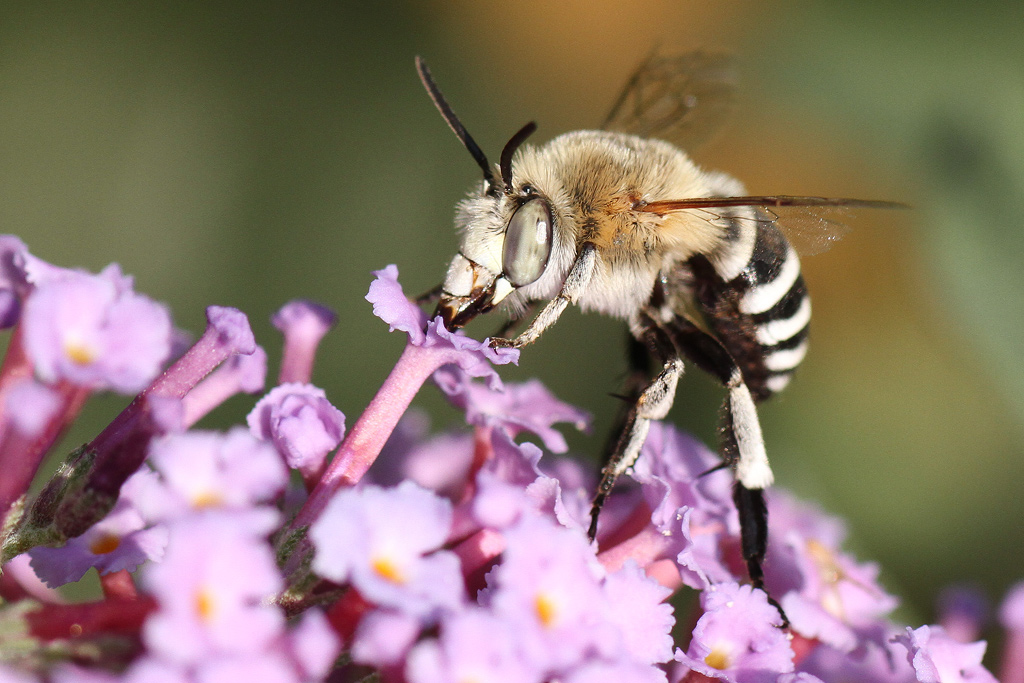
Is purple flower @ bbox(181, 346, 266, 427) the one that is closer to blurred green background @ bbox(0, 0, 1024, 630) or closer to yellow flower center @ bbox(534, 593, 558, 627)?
yellow flower center @ bbox(534, 593, 558, 627)

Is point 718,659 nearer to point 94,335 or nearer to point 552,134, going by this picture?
point 94,335

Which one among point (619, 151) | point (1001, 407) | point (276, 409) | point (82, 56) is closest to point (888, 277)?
point (1001, 407)

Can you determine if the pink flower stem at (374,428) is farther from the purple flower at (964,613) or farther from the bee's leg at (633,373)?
the purple flower at (964,613)

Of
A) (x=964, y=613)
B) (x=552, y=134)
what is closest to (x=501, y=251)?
(x=964, y=613)

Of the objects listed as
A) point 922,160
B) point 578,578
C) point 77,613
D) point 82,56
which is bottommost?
point 82,56

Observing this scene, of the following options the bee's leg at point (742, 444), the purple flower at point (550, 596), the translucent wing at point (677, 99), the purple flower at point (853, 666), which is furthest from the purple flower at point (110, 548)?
the translucent wing at point (677, 99)

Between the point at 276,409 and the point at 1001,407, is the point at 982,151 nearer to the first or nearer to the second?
the point at 1001,407
